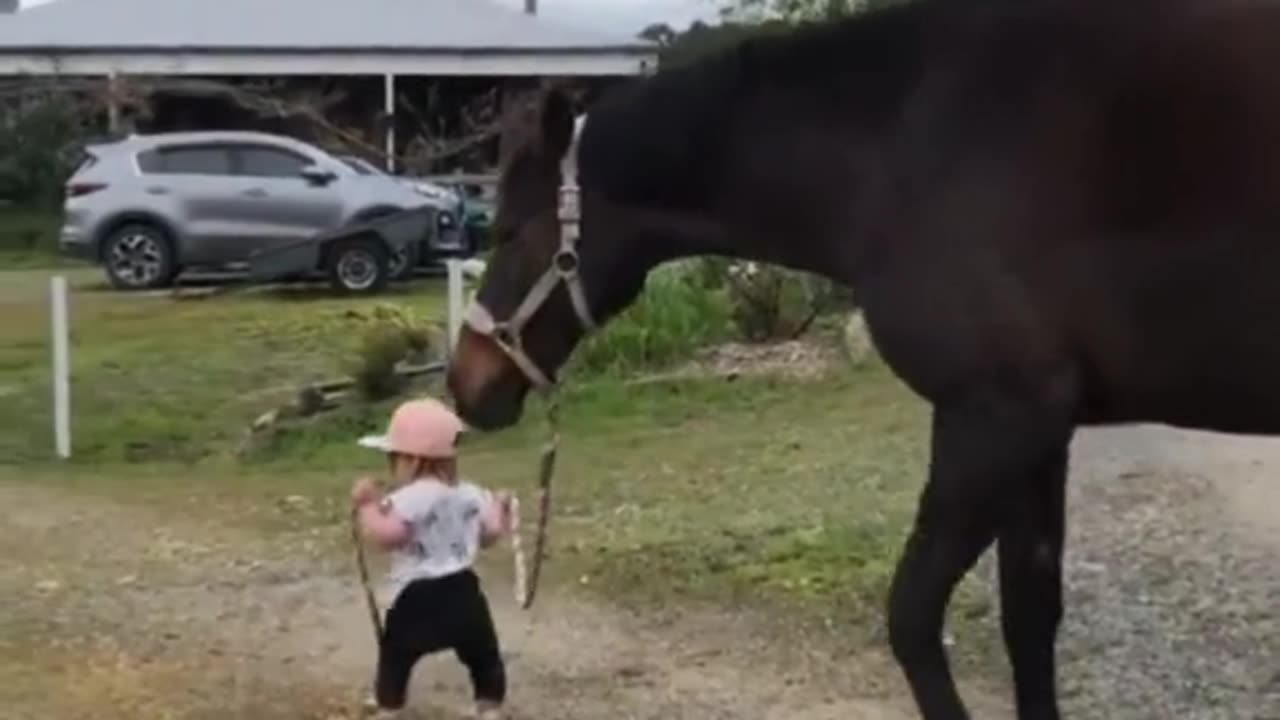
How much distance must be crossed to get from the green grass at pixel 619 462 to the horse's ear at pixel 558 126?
2338 mm

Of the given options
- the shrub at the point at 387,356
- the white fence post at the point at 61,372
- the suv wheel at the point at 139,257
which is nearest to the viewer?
the white fence post at the point at 61,372

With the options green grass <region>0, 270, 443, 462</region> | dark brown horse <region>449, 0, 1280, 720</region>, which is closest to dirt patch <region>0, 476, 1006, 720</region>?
dark brown horse <region>449, 0, 1280, 720</region>

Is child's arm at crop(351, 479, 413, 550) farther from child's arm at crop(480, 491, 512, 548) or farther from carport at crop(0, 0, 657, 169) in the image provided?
carport at crop(0, 0, 657, 169)

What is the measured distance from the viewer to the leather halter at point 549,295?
5.28m

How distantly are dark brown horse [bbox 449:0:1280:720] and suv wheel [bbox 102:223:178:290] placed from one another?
1940 centimetres

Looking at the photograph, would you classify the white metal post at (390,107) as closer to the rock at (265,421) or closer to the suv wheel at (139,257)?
the suv wheel at (139,257)

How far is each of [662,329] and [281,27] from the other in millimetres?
25610

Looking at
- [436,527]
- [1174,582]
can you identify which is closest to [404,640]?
[436,527]

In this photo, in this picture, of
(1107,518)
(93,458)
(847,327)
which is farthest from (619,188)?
(847,327)

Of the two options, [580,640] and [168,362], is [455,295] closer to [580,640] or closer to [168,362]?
[168,362]

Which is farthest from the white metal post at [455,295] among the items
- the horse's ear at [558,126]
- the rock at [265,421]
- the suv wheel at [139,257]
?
the suv wheel at [139,257]

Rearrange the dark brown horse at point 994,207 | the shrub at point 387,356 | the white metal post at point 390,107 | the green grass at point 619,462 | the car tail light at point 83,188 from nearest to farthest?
the dark brown horse at point 994,207 < the green grass at point 619,462 < the shrub at point 387,356 < the car tail light at point 83,188 < the white metal post at point 390,107

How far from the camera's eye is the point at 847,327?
1508 cm

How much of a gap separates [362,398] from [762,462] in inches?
156
